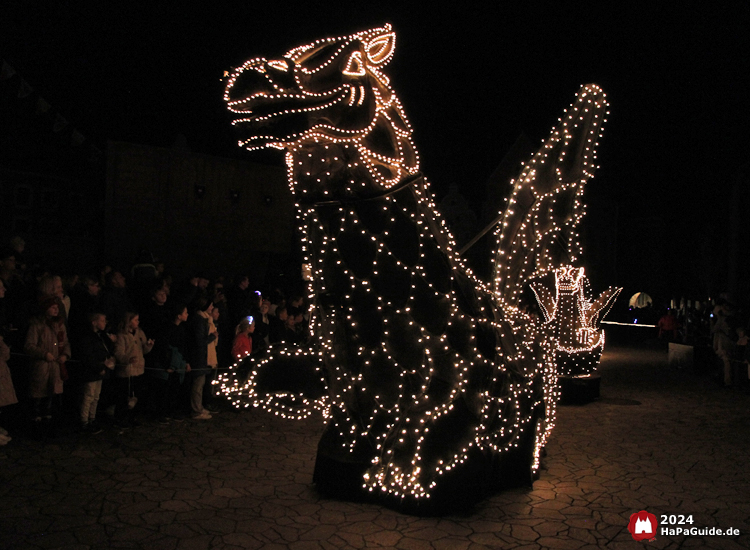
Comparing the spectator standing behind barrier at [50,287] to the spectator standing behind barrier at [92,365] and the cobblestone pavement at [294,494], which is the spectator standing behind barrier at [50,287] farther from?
the cobblestone pavement at [294,494]

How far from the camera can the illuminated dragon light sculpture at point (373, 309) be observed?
3773 mm

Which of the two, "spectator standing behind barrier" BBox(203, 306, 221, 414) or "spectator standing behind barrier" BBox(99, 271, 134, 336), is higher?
"spectator standing behind barrier" BBox(99, 271, 134, 336)

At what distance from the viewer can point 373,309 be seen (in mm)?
4004

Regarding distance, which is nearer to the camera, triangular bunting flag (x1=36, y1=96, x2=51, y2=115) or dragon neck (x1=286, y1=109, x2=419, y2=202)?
dragon neck (x1=286, y1=109, x2=419, y2=202)

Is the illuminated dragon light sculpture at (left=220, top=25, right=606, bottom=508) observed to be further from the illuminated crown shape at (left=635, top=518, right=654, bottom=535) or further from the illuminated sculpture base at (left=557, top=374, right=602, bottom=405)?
the illuminated sculpture base at (left=557, top=374, right=602, bottom=405)

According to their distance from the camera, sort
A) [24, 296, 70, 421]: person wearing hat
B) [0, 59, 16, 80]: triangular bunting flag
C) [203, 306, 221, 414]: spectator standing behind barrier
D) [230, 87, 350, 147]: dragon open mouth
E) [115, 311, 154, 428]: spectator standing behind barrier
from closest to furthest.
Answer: [230, 87, 350, 147]: dragon open mouth → [24, 296, 70, 421]: person wearing hat → [115, 311, 154, 428]: spectator standing behind barrier → [203, 306, 221, 414]: spectator standing behind barrier → [0, 59, 16, 80]: triangular bunting flag

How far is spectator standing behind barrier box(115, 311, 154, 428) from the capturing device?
7.19m

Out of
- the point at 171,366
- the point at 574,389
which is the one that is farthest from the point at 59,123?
the point at 574,389

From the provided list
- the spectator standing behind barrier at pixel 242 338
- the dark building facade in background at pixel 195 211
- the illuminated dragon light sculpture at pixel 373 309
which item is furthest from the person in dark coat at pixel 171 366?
the dark building facade in background at pixel 195 211

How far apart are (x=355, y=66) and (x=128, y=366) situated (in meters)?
5.02

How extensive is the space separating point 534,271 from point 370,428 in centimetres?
208

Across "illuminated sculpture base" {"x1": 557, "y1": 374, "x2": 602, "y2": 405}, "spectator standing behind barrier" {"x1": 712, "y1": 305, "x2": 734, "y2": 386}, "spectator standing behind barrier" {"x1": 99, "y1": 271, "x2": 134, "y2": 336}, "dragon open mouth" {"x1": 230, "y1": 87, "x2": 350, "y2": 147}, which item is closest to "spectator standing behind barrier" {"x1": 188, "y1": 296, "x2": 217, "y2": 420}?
"spectator standing behind barrier" {"x1": 99, "y1": 271, "x2": 134, "y2": 336}

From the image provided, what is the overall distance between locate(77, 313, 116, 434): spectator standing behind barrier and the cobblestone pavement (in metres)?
0.29

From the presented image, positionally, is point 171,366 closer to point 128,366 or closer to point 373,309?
point 128,366
